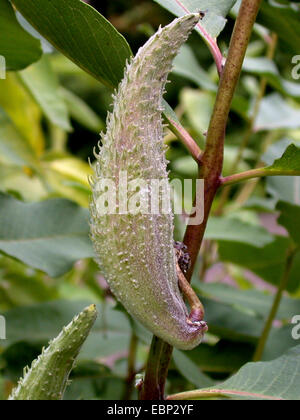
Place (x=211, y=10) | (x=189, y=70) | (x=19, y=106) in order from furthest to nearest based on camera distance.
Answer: (x=19, y=106), (x=189, y=70), (x=211, y=10)

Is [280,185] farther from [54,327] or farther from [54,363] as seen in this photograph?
[54,363]

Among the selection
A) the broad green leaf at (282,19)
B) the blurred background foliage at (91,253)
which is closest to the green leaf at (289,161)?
the blurred background foliage at (91,253)

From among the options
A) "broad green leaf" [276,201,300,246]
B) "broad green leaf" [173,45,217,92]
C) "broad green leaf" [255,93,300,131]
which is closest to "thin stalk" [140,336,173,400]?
"broad green leaf" [276,201,300,246]

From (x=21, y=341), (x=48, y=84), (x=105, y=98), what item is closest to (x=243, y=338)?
(x=21, y=341)

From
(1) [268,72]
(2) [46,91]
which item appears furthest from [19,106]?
(1) [268,72]

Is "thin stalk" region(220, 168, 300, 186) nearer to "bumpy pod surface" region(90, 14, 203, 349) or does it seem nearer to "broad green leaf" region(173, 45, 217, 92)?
"bumpy pod surface" region(90, 14, 203, 349)

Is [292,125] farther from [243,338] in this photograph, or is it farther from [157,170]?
[157,170]

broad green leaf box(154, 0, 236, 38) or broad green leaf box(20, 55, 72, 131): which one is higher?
broad green leaf box(154, 0, 236, 38)
